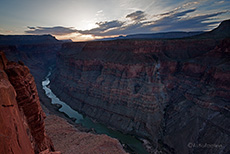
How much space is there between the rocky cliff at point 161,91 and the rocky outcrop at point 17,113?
79.2 ft

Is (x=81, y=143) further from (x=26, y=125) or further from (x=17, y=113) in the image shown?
(x=17, y=113)

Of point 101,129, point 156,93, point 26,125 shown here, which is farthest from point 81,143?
point 156,93

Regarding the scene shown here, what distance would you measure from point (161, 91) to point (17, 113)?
3238 centimetres

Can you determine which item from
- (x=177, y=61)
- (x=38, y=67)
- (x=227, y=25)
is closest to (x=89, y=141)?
(x=177, y=61)

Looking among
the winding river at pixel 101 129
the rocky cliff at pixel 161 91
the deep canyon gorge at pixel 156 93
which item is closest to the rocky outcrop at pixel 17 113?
the deep canyon gorge at pixel 156 93

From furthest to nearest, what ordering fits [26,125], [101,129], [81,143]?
1. [101,129]
2. [81,143]
3. [26,125]

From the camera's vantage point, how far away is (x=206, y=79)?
94.5 feet

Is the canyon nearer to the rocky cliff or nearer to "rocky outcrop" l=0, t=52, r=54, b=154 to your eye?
"rocky outcrop" l=0, t=52, r=54, b=154

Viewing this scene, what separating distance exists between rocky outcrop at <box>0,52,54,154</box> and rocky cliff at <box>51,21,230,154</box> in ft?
79.2

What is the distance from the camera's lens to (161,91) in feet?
107

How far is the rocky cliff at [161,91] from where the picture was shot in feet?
76.8

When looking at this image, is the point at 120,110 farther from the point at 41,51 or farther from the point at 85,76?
the point at 41,51

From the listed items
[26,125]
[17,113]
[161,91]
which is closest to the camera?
[17,113]

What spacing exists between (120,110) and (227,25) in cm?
5212
